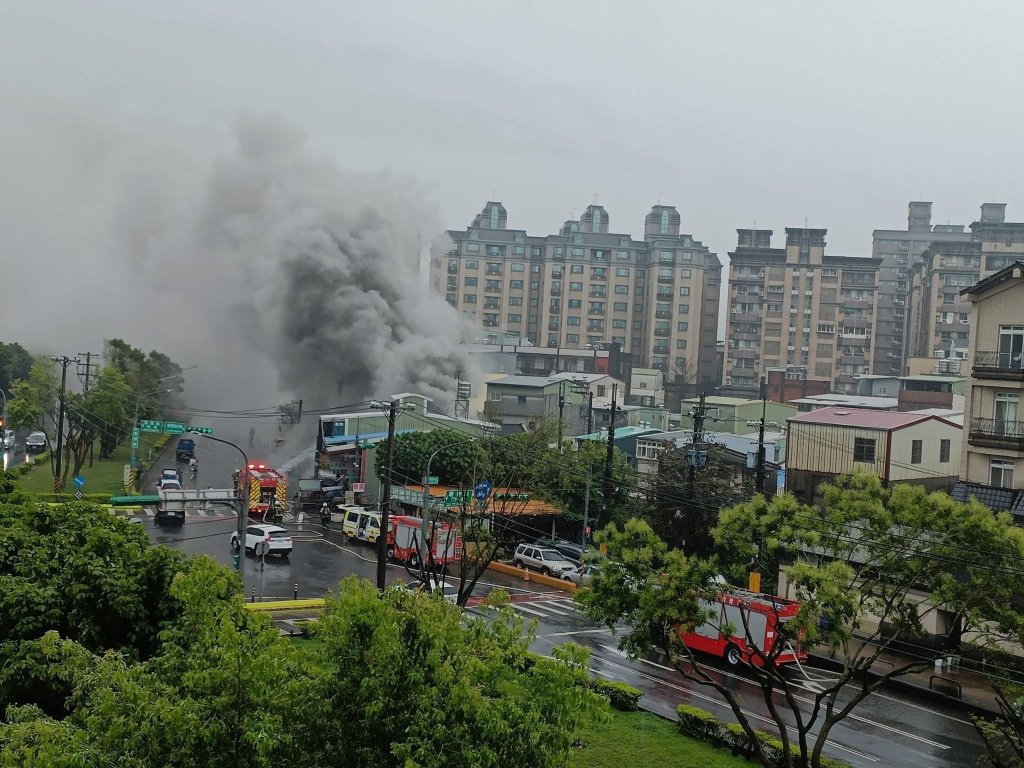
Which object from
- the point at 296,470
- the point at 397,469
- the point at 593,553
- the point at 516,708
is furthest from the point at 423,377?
the point at 516,708

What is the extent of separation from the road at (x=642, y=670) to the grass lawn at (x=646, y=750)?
1588 millimetres

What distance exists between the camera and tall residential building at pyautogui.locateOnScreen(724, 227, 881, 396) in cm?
9438

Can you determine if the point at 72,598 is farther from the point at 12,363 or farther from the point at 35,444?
the point at 12,363

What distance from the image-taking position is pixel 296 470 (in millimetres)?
53844

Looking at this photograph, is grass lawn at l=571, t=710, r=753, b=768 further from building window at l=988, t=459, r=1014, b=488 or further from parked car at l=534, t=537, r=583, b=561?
parked car at l=534, t=537, r=583, b=561

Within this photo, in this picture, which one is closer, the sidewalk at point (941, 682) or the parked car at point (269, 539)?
the sidewalk at point (941, 682)

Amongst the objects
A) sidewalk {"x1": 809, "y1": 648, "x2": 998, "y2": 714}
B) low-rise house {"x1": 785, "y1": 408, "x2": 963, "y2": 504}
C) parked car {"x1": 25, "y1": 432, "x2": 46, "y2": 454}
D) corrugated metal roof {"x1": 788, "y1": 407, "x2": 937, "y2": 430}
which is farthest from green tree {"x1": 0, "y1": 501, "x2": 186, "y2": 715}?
parked car {"x1": 25, "y1": 432, "x2": 46, "y2": 454}

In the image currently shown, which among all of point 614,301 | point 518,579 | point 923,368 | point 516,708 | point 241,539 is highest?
point 614,301

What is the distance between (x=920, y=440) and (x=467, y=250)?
259ft

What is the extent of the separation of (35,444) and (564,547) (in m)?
37.7

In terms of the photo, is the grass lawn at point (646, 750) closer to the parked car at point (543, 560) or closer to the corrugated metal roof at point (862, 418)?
the parked car at point (543, 560)

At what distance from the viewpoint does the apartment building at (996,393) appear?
89.6ft

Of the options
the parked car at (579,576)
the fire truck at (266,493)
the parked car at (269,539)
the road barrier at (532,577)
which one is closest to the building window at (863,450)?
the parked car at (579,576)

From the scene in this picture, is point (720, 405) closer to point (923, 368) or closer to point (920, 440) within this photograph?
point (923, 368)
